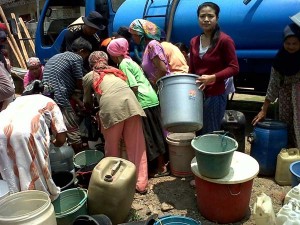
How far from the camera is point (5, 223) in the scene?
2066mm

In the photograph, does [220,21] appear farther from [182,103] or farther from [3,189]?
[3,189]

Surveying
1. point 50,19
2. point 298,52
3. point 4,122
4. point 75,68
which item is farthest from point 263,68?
point 50,19

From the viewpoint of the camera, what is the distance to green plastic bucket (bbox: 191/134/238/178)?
2.60 metres

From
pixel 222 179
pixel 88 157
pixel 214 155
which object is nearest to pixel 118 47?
pixel 88 157

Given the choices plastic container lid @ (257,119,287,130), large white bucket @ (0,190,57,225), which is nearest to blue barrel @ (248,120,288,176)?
plastic container lid @ (257,119,287,130)

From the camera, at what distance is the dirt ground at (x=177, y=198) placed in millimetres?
3116

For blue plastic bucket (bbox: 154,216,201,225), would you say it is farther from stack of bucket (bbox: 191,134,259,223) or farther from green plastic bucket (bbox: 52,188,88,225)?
green plastic bucket (bbox: 52,188,88,225)

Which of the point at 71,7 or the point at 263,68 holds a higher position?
the point at 71,7

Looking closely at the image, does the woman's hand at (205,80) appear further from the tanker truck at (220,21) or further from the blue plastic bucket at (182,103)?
the tanker truck at (220,21)

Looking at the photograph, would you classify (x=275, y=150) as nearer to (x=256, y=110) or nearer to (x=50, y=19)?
(x=256, y=110)

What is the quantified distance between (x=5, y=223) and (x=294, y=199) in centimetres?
194

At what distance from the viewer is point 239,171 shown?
281 centimetres

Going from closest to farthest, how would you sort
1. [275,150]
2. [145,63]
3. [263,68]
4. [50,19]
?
1. [275,150]
2. [145,63]
3. [263,68]
4. [50,19]

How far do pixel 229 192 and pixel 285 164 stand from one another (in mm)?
995
